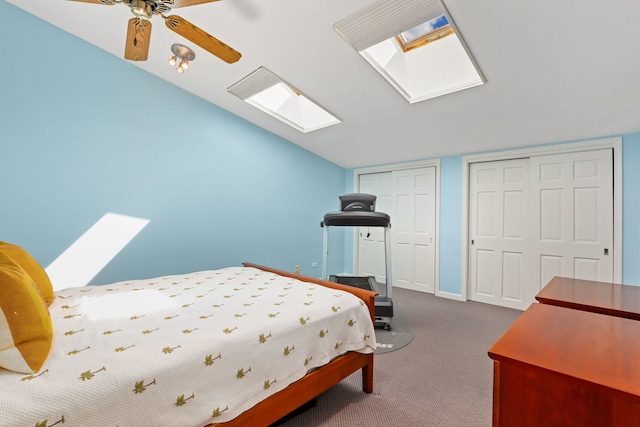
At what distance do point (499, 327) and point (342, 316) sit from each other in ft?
7.74

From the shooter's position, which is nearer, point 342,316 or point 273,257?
point 342,316

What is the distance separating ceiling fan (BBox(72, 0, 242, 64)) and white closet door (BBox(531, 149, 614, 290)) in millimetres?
3844

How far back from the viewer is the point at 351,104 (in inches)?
122

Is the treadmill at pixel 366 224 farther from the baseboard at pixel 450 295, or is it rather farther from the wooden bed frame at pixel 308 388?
the baseboard at pixel 450 295

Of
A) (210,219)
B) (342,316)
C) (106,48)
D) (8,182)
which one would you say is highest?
(106,48)

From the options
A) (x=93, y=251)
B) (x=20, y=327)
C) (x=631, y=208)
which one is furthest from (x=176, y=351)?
(x=631, y=208)

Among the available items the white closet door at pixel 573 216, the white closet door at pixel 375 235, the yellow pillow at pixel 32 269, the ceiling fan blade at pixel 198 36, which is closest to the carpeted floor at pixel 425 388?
the white closet door at pixel 573 216

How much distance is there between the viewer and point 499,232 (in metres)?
3.81

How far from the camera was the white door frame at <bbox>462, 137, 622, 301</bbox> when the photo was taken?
298 centimetres

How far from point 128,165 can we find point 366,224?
Result: 8.17 ft

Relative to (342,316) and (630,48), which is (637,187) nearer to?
(630,48)

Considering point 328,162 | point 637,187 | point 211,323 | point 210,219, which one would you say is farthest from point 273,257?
point 637,187

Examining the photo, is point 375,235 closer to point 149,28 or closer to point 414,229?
point 414,229

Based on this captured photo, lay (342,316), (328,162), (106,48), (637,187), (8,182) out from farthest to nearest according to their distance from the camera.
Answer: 1. (328,162)
2. (637,187)
3. (106,48)
4. (8,182)
5. (342,316)
